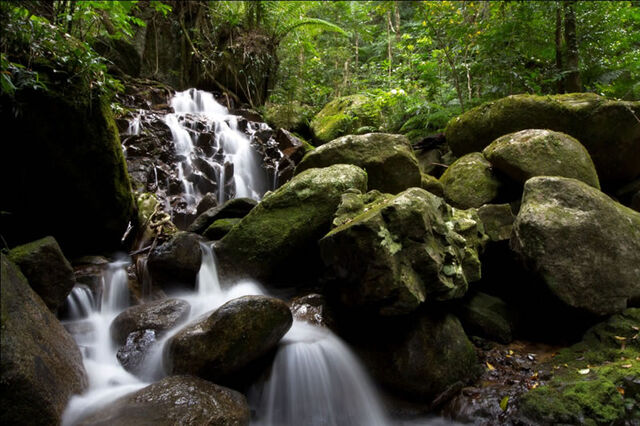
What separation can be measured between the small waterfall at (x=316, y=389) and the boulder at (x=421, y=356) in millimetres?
210

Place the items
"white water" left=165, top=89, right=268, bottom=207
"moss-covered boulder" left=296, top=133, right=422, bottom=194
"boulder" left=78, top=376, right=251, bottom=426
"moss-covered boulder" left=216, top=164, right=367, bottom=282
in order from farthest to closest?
"white water" left=165, top=89, right=268, bottom=207 → "moss-covered boulder" left=296, top=133, right=422, bottom=194 → "moss-covered boulder" left=216, top=164, right=367, bottom=282 → "boulder" left=78, top=376, right=251, bottom=426

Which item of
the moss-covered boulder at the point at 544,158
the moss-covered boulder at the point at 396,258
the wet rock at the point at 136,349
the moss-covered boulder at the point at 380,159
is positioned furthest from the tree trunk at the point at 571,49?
the wet rock at the point at 136,349

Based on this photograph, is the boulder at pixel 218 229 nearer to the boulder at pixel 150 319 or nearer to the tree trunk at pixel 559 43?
the boulder at pixel 150 319

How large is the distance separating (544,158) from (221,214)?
490 centimetres

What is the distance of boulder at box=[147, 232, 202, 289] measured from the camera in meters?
4.73

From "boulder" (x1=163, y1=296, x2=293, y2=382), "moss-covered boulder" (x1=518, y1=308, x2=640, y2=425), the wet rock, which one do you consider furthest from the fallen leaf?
the wet rock

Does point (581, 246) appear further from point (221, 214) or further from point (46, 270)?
point (46, 270)

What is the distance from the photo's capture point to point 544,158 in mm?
4930

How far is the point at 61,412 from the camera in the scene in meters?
2.58

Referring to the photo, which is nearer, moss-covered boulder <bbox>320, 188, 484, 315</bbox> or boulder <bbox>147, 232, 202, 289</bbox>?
moss-covered boulder <bbox>320, 188, 484, 315</bbox>

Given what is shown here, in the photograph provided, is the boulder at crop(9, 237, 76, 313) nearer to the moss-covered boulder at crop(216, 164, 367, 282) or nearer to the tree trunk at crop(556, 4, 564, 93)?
the moss-covered boulder at crop(216, 164, 367, 282)

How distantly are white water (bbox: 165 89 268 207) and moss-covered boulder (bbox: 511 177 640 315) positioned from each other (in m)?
5.82

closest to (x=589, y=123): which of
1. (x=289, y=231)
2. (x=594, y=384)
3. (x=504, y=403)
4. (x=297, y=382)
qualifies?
(x=594, y=384)

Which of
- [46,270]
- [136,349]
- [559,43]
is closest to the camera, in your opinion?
[136,349]
